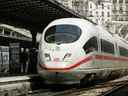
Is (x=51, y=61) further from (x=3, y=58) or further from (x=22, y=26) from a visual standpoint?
(x=22, y=26)

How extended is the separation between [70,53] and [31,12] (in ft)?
32.0

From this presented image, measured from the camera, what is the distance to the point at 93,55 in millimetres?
18953

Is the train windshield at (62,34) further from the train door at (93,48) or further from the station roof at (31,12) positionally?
the station roof at (31,12)

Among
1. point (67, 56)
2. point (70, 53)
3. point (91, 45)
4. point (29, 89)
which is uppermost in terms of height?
point (91, 45)

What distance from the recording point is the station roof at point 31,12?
75.7 feet

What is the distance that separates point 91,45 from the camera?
1886cm

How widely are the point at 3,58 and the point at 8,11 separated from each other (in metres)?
3.43

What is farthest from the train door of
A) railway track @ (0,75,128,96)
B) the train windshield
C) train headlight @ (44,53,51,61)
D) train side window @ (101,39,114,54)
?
train headlight @ (44,53,51,61)

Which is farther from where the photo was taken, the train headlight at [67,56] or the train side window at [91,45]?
the train side window at [91,45]

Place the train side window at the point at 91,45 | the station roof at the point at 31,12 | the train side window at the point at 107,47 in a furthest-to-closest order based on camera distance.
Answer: the station roof at the point at 31,12, the train side window at the point at 107,47, the train side window at the point at 91,45

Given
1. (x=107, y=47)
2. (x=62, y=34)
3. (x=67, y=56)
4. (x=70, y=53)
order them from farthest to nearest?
(x=107, y=47), (x=62, y=34), (x=70, y=53), (x=67, y=56)

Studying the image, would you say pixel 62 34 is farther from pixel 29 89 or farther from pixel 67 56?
pixel 29 89

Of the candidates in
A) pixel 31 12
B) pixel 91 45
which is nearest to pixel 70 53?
pixel 91 45

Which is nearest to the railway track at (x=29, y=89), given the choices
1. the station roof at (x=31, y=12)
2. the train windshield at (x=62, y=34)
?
the train windshield at (x=62, y=34)
